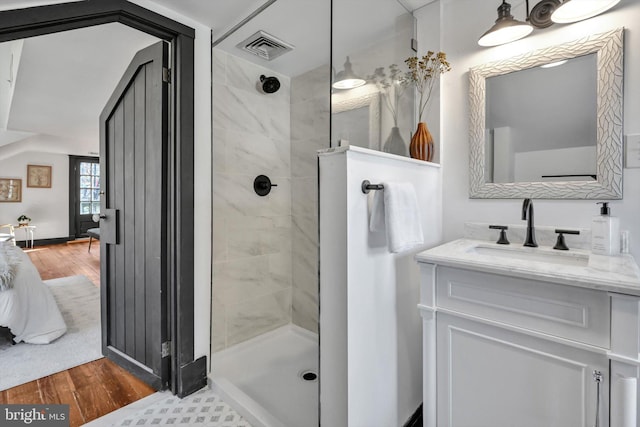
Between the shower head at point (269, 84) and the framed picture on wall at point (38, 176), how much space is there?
764 centimetres

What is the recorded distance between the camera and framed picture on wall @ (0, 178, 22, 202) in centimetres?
683

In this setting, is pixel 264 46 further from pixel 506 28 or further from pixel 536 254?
pixel 536 254

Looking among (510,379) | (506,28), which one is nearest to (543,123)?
(506,28)

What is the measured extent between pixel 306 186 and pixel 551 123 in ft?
5.62

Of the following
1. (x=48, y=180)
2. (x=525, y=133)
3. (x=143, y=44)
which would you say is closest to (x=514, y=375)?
(x=525, y=133)

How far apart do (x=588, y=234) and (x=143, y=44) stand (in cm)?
295

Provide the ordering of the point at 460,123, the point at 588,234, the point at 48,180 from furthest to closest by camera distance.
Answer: the point at 48,180
the point at 460,123
the point at 588,234

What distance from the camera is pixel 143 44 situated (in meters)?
2.30

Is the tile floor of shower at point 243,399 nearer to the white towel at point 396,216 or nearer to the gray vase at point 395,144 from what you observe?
the white towel at point 396,216

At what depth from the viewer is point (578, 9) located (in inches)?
53.1

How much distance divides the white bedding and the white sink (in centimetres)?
330

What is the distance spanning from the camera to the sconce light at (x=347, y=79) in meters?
1.37

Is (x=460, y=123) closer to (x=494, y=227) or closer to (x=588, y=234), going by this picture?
(x=494, y=227)
